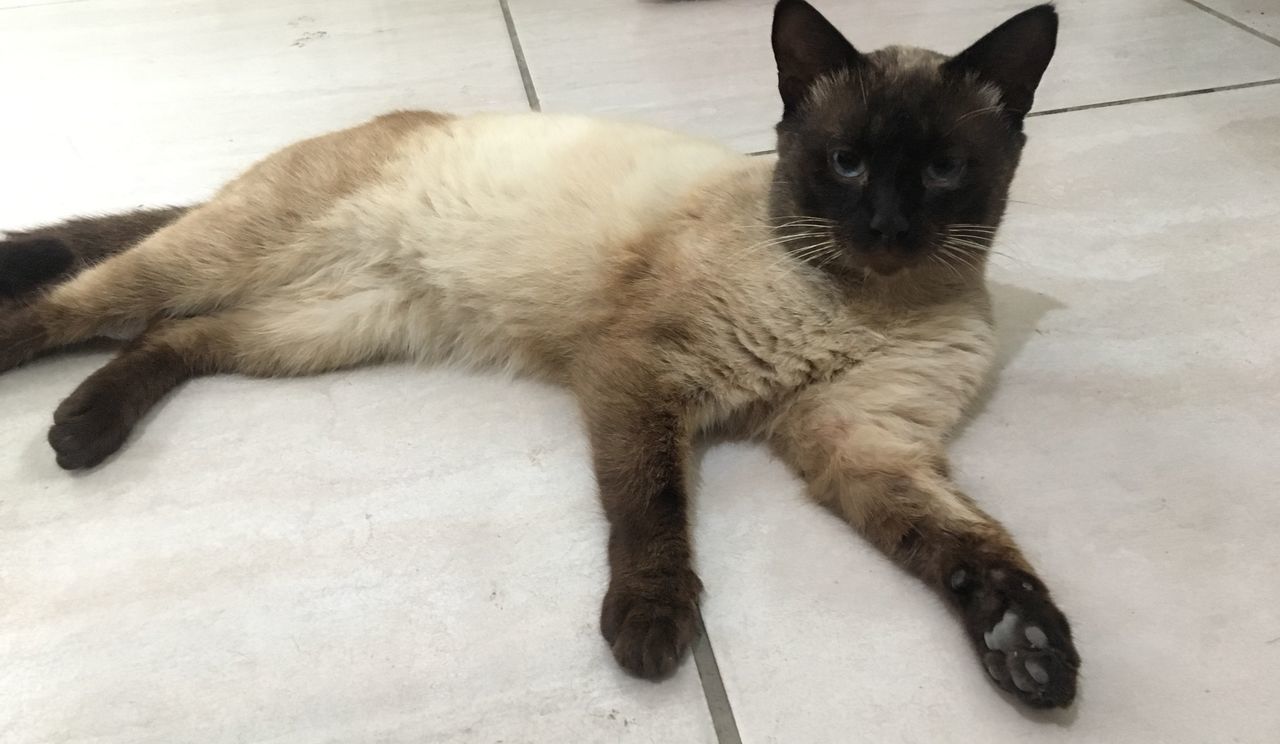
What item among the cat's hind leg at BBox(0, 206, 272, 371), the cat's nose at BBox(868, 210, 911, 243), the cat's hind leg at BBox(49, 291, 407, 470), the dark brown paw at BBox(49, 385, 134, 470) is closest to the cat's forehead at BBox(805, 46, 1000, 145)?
the cat's nose at BBox(868, 210, 911, 243)

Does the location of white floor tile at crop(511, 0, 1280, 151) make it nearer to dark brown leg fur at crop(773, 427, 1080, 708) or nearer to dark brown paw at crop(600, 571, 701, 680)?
dark brown leg fur at crop(773, 427, 1080, 708)

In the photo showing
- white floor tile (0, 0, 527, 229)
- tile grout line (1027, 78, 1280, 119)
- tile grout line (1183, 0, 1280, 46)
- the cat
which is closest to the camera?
the cat

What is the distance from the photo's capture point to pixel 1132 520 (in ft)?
3.87

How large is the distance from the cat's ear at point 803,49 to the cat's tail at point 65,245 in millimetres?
1226

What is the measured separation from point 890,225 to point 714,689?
2.10 ft

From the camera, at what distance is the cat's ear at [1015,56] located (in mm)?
1216

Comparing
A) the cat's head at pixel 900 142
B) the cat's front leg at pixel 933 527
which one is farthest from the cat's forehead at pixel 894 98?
the cat's front leg at pixel 933 527

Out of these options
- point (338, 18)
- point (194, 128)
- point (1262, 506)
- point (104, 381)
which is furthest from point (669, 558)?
point (338, 18)

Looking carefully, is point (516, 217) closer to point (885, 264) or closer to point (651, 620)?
point (885, 264)

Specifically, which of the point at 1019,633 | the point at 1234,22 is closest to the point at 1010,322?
the point at 1019,633

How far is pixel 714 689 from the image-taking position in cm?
100

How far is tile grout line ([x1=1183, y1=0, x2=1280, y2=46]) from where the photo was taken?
2.51 m

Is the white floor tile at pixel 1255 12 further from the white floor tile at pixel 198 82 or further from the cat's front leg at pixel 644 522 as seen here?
the cat's front leg at pixel 644 522

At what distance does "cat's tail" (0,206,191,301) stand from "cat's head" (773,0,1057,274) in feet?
4.13
